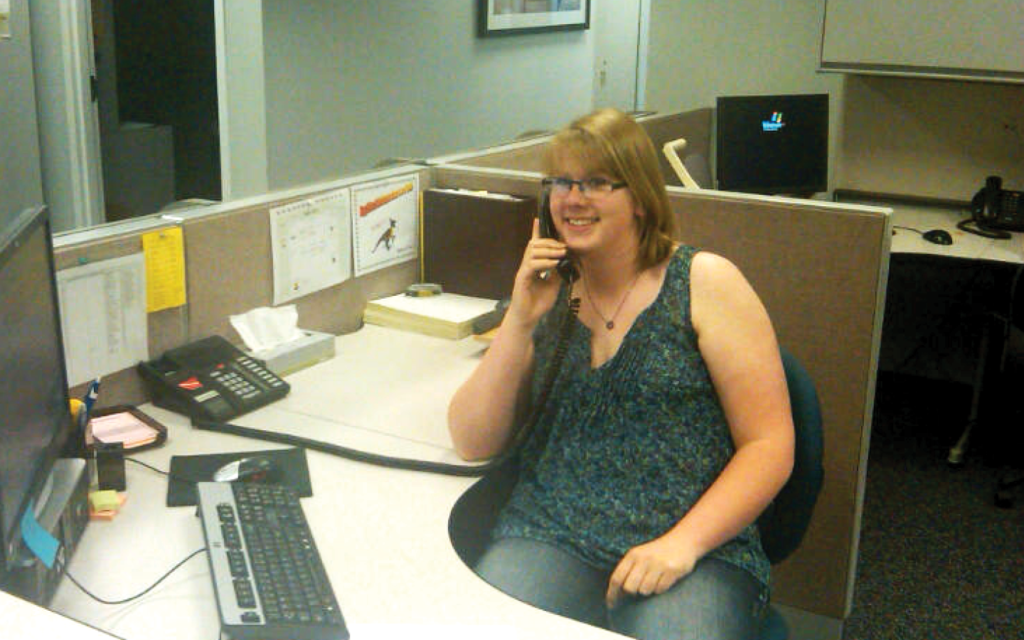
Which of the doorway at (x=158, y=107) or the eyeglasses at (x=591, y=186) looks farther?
the doorway at (x=158, y=107)

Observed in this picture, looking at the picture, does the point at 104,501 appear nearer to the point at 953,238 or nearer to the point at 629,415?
the point at 629,415

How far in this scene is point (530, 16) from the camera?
558cm

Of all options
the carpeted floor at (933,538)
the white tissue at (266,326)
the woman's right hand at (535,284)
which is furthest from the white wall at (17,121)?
the carpeted floor at (933,538)

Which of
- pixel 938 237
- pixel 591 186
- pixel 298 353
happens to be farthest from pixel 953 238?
pixel 298 353

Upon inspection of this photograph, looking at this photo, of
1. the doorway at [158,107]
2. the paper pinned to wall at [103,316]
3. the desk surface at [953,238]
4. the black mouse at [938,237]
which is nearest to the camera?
the paper pinned to wall at [103,316]

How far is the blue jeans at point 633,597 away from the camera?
1457mm

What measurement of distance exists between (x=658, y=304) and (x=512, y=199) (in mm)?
718

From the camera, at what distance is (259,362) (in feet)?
6.34

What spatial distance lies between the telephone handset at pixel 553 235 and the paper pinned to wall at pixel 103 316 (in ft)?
2.09

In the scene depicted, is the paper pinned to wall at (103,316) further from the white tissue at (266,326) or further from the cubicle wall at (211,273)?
the white tissue at (266,326)

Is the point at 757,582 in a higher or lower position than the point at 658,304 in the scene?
lower

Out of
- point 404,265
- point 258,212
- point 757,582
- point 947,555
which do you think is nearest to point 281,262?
point 258,212

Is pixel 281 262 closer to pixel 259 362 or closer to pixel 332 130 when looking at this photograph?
pixel 259 362

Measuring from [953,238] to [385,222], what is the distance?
6.19ft
